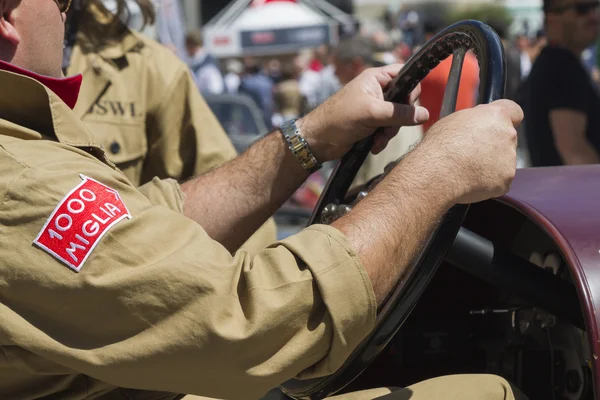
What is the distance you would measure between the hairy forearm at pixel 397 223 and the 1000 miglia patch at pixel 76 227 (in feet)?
1.22

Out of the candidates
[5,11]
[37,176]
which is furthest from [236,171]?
[37,176]

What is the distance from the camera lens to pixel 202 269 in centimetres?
133

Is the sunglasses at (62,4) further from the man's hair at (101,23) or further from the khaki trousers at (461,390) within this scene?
the man's hair at (101,23)

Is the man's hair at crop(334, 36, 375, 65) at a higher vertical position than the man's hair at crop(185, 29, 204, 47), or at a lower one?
higher

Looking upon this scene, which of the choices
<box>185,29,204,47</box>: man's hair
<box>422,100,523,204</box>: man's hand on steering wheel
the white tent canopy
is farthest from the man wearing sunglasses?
the white tent canopy

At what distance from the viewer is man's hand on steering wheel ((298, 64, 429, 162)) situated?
6.50ft

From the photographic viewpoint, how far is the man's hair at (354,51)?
5.21 metres

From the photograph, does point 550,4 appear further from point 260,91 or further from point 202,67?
point 260,91

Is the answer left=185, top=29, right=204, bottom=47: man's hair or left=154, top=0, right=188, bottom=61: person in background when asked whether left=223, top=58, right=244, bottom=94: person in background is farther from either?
left=154, top=0, right=188, bottom=61: person in background

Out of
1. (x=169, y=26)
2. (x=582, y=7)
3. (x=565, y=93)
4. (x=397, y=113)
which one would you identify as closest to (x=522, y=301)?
(x=397, y=113)

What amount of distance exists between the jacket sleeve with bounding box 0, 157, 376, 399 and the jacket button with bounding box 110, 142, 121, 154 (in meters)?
1.41

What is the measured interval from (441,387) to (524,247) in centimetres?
46

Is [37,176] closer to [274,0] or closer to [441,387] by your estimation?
[441,387]

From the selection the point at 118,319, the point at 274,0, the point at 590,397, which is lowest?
the point at 274,0
